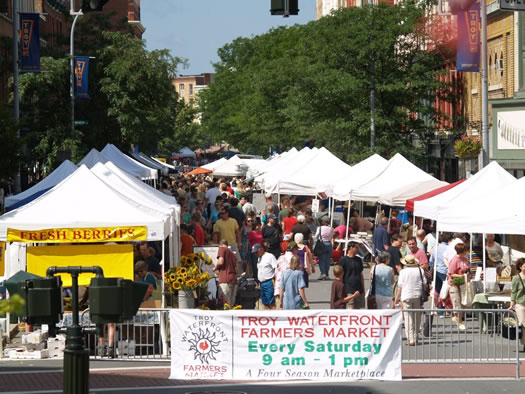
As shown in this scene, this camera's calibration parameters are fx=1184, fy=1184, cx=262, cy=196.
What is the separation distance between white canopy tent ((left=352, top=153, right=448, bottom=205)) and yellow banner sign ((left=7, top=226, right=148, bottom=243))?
12.3 m

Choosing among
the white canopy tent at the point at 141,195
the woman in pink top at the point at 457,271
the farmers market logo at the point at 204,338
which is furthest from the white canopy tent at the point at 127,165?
the farmers market logo at the point at 204,338

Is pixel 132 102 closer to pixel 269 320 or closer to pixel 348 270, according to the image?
pixel 348 270

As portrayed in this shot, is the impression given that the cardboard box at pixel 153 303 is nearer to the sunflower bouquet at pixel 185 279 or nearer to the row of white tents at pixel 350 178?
the sunflower bouquet at pixel 185 279

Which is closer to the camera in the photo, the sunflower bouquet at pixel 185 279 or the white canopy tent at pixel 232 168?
the sunflower bouquet at pixel 185 279

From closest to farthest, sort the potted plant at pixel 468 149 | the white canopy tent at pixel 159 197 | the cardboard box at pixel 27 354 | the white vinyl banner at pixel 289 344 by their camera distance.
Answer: the white vinyl banner at pixel 289 344 → the cardboard box at pixel 27 354 → the white canopy tent at pixel 159 197 → the potted plant at pixel 468 149

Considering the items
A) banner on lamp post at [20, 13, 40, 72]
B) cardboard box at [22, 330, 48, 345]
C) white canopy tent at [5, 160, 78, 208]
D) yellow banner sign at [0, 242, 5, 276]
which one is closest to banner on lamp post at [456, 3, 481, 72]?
banner on lamp post at [20, 13, 40, 72]

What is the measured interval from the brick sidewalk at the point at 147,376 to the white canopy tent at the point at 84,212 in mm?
2771

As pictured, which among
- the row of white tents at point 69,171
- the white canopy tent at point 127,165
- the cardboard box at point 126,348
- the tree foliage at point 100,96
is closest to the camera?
the cardboard box at point 126,348

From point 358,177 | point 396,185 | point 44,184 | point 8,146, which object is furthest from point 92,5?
point 358,177

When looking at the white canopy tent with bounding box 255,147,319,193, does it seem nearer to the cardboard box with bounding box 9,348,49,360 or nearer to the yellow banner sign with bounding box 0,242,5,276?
the yellow banner sign with bounding box 0,242,5,276

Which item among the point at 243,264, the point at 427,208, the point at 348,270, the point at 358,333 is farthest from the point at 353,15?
the point at 358,333

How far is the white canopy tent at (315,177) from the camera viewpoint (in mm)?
36531

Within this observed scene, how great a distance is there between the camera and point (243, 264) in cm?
2639

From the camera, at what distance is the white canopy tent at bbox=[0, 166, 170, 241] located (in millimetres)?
17875
